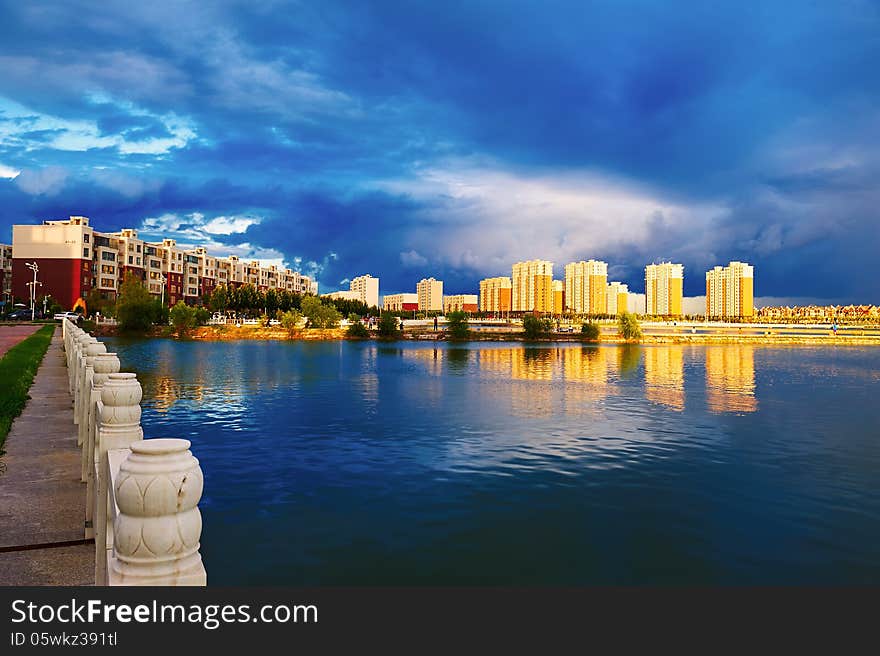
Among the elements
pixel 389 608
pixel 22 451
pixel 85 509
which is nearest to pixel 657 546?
pixel 389 608

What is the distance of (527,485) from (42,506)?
10662mm

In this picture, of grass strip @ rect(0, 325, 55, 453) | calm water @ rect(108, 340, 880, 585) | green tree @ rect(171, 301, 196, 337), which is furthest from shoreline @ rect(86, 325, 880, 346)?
grass strip @ rect(0, 325, 55, 453)

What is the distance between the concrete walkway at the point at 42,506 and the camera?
22.3ft

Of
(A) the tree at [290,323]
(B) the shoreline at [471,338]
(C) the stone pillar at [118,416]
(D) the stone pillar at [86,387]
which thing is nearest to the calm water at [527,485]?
(D) the stone pillar at [86,387]

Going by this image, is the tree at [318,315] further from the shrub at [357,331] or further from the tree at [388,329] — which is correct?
the tree at [388,329]

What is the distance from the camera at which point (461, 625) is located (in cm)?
808

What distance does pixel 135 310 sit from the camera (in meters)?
88.6

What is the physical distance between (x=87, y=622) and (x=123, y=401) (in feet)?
8.74

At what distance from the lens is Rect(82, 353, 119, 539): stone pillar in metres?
7.74

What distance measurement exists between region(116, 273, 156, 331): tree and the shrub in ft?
95.7

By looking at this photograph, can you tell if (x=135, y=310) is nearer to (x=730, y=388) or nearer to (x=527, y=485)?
(x=730, y=388)

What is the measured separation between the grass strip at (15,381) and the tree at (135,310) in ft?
190

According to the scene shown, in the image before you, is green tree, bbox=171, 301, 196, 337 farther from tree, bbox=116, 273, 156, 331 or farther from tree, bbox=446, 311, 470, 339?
tree, bbox=446, 311, 470, 339

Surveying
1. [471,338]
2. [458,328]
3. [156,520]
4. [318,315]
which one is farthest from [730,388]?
[318,315]
